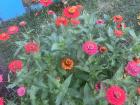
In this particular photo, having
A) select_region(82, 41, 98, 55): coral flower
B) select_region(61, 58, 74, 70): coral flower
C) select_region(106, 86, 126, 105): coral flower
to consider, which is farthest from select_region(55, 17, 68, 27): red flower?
select_region(106, 86, 126, 105): coral flower

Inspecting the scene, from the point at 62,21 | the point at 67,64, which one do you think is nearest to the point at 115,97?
the point at 67,64

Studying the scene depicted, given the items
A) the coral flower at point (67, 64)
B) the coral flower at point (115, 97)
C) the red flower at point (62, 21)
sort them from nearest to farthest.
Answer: the coral flower at point (115, 97) < the coral flower at point (67, 64) < the red flower at point (62, 21)

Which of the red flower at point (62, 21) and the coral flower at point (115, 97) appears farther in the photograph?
the red flower at point (62, 21)

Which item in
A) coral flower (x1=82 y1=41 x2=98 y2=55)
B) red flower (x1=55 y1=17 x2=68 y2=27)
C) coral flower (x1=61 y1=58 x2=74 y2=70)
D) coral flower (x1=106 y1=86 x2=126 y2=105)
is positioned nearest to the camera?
coral flower (x1=106 y1=86 x2=126 y2=105)

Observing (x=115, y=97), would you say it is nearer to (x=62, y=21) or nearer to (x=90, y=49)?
(x=90, y=49)

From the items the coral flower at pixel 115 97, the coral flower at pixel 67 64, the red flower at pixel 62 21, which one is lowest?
the coral flower at pixel 115 97

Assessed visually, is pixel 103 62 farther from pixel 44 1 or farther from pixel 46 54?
pixel 44 1

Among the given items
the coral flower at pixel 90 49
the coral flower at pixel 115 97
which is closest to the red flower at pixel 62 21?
the coral flower at pixel 90 49

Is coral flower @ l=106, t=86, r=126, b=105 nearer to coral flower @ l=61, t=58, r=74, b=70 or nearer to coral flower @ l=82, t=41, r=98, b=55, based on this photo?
coral flower @ l=82, t=41, r=98, b=55

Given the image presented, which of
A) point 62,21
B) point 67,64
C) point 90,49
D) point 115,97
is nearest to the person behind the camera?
point 115,97

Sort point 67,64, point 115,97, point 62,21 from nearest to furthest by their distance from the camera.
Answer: point 115,97, point 67,64, point 62,21

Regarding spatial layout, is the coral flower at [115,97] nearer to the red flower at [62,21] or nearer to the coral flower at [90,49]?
the coral flower at [90,49]

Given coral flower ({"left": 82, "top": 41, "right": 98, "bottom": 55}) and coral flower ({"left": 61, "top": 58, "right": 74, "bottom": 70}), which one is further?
coral flower ({"left": 61, "top": 58, "right": 74, "bottom": 70})

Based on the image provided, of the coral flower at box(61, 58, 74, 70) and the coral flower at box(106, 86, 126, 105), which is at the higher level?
the coral flower at box(61, 58, 74, 70)
